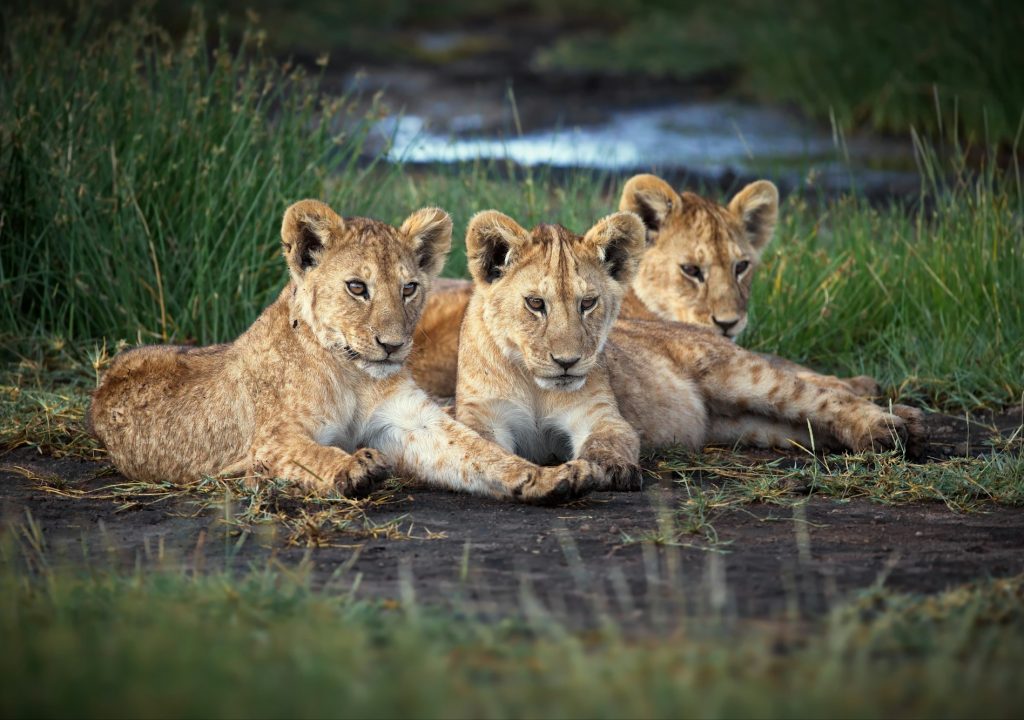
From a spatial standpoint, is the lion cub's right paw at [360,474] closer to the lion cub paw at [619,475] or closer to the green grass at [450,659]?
the lion cub paw at [619,475]

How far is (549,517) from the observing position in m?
5.11

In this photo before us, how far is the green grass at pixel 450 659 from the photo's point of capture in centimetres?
297

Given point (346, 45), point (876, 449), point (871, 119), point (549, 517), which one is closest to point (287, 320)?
point (549, 517)

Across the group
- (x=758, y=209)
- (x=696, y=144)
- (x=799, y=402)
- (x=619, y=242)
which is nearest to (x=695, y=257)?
(x=758, y=209)

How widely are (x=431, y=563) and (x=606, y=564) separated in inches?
20.4

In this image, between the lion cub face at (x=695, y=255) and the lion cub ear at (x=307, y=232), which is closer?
the lion cub ear at (x=307, y=232)

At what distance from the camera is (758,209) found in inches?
302

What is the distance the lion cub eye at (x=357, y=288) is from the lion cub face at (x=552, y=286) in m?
0.54

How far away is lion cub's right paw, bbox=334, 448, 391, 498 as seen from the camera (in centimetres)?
523

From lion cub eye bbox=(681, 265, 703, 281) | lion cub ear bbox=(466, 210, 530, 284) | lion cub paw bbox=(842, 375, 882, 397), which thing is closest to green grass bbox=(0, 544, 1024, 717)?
lion cub ear bbox=(466, 210, 530, 284)

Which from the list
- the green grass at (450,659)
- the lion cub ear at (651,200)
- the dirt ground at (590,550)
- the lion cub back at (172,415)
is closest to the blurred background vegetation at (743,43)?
the lion cub ear at (651,200)

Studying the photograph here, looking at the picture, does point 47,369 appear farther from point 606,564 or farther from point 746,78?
point 746,78

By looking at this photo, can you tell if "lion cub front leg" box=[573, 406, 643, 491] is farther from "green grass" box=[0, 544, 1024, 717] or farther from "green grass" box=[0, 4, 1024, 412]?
"green grass" box=[0, 4, 1024, 412]

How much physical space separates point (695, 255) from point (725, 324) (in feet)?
1.21
